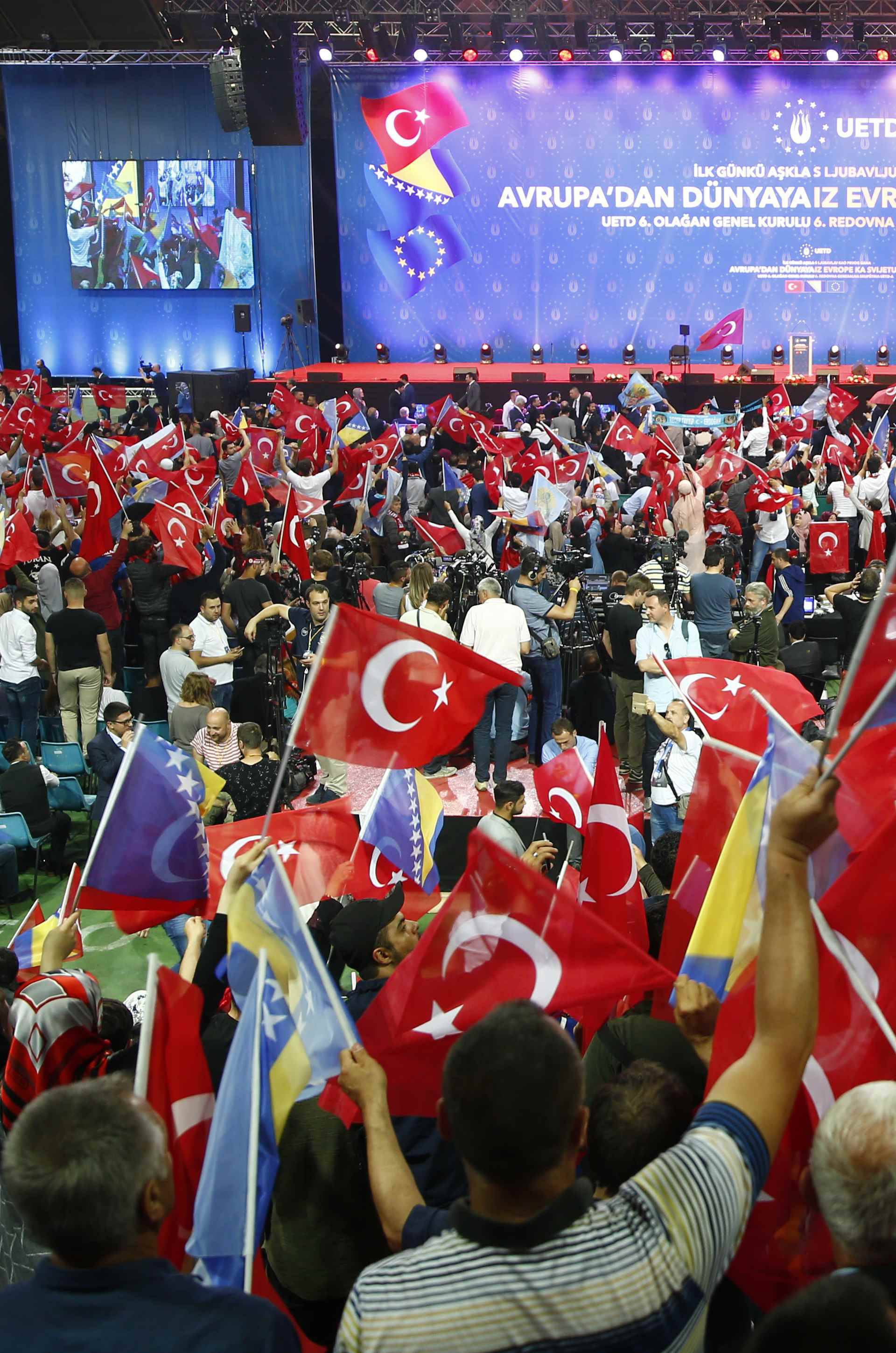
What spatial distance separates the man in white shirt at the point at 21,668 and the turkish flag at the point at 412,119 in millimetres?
19060

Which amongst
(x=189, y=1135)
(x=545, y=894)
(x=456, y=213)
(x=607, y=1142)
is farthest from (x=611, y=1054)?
(x=456, y=213)

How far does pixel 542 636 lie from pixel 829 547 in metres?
4.07

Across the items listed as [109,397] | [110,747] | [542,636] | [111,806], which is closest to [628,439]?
[542,636]

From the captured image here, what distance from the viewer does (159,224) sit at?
86.1 feet

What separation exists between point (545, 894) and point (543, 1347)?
122cm

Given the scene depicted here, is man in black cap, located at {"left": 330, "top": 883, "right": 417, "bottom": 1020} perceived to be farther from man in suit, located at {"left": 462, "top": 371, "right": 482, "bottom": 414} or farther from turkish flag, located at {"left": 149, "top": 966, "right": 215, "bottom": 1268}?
man in suit, located at {"left": 462, "top": 371, "right": 482, "bottom": 414}

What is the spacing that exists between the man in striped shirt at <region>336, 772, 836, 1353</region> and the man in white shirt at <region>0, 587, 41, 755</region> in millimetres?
7501

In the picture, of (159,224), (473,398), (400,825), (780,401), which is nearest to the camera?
(400,825)

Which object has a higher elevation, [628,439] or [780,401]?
[780,401]

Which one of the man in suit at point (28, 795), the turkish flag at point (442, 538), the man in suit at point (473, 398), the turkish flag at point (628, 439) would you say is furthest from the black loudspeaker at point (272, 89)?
the man in suit at point (28, 795)

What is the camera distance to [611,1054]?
2891 mm

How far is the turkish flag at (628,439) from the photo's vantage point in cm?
1420

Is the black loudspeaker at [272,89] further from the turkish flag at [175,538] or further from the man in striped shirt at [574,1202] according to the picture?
the man in striped shirt at [574,1202]

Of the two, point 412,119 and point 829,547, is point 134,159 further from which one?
point 829,547
